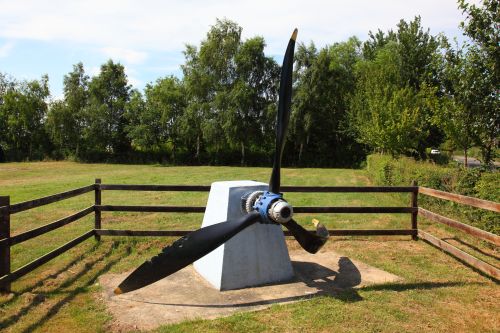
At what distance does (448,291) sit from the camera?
233 inches

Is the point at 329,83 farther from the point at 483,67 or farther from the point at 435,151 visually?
the point at 483,67

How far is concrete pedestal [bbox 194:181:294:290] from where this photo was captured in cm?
602

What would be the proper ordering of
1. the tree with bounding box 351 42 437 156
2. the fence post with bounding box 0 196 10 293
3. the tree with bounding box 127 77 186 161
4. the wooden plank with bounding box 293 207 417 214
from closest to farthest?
1. the fence post with bounding box 0 196 10 293
2. the wooden plank with bounding box 293 207 417 214
3. the tree with bounding box 351 42 437 156
4. the tree with bounding box 127 77 186 161

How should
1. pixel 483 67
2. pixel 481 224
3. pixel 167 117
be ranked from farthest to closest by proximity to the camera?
pixel 167 117, pixel 483 67, pixel 481 224

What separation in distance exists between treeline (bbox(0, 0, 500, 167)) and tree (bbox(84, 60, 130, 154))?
0.39ft

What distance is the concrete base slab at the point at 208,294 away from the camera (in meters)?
5.06

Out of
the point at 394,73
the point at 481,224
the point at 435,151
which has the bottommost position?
the point at 481,224

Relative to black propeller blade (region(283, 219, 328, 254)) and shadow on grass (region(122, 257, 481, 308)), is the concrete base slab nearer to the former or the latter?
shadow on grass (region(122, 257, 481, 308))

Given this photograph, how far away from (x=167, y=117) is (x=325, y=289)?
39.9 m

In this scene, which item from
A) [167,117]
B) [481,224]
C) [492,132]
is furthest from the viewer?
[167,117]

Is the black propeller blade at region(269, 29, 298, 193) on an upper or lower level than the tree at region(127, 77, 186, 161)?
lower

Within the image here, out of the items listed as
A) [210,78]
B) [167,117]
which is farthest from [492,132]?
[167,117]

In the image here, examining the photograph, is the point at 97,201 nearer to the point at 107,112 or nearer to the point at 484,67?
the point at 484,67

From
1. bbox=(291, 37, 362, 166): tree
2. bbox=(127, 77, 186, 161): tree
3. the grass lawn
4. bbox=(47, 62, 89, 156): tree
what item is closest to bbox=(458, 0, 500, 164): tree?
the grass lawn
